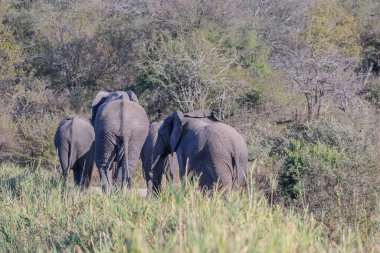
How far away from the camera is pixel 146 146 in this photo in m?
14.4

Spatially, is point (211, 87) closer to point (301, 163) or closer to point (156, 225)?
point (301, 163)

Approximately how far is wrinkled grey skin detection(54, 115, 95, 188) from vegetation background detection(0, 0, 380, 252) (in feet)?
2.26

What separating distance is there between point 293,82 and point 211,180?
51.3ft

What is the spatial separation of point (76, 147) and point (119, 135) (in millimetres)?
2078

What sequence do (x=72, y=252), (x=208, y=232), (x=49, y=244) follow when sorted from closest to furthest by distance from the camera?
(x=208, y=232), (x=72, y=252), (x=49, y=244)

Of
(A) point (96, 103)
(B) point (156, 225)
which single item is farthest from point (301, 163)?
(B) point (156, 225)

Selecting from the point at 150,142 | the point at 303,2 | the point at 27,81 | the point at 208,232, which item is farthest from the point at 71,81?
the point at 208,232

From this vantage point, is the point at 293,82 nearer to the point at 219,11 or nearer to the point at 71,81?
the point at 219,11

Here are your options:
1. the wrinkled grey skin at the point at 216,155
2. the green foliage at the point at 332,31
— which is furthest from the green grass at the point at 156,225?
the green foliage at the point at 332,31

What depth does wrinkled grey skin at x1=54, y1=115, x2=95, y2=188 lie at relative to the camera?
13945 mm

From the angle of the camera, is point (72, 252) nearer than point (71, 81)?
Yes

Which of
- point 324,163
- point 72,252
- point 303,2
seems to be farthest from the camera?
point 303,2

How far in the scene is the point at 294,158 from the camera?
42.9ft

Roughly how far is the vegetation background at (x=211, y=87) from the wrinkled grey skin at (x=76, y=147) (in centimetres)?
69
